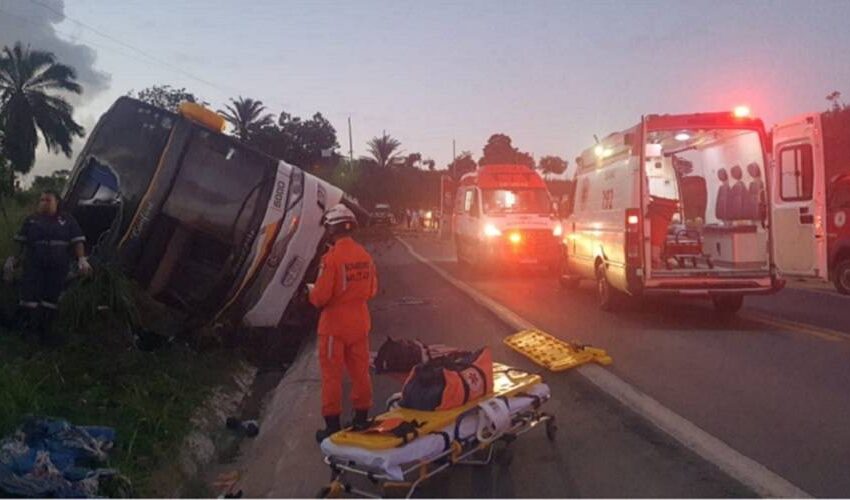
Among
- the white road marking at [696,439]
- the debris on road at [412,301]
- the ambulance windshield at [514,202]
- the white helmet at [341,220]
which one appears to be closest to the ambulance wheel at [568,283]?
the debris on road at [412,301]

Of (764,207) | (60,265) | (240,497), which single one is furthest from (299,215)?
(764,207)

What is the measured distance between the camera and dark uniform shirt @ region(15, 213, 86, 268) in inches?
337

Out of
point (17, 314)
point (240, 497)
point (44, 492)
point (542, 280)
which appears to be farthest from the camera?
point (542, 280)

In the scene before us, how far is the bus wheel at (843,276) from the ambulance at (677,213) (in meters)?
2.87

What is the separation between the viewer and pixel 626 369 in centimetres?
908

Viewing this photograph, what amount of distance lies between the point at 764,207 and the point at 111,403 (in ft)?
29.7

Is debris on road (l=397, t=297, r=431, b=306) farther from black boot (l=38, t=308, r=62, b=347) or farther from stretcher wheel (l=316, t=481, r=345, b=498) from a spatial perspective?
stretcher wheel (l=316, t=481, r=345, b=498)

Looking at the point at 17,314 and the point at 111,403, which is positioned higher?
the point at 17,314

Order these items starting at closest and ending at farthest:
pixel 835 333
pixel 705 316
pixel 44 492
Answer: pixel 44 492 → pixel 835 333 → pixel 705 316

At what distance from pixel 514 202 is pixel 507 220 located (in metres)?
1.08

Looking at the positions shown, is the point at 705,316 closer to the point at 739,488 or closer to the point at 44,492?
the point at 739,488

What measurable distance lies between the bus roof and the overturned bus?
11.6 metres

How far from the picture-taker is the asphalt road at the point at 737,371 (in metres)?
6.02

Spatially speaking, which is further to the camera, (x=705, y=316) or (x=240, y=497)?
(x=705, y=316)
